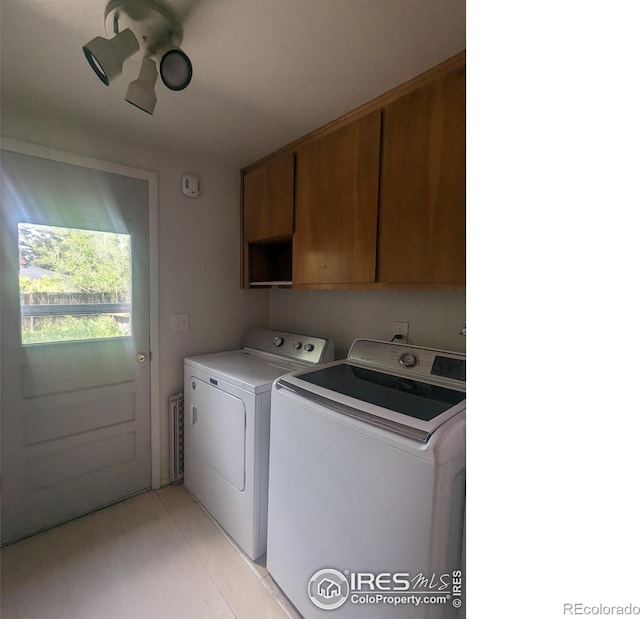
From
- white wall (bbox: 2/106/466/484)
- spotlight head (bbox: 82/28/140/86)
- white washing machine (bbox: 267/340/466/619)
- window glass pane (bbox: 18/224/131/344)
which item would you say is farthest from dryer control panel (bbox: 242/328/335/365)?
spotlight head (bbox: 82/28/140/86)

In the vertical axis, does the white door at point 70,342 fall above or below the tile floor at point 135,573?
above

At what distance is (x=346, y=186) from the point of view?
1.60m

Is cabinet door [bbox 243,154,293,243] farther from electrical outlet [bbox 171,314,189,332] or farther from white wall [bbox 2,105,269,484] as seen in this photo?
electrical outlet [bbox 171,314,189,332]

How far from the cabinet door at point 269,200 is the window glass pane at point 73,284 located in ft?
2.73

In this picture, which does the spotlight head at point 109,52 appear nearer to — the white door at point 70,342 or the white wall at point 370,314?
the white door at point 70,342

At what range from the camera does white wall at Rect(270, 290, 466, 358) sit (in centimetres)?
160

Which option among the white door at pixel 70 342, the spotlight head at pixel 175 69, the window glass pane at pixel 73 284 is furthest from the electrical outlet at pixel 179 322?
the spotlight head at pixel 175 69

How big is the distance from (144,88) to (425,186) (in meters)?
1.17

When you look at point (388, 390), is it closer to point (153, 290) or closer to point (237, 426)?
point (237, 426)

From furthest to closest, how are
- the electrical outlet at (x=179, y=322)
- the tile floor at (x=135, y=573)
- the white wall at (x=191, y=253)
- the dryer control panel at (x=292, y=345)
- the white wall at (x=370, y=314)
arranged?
the electrical outlet at (x=179, y=322) → the white wall at (x=191, y=253) → the dryer control panel at (x=292, y=345) → the white wall at (x=370, y=314) → the tile floor at (x=135, y=573)

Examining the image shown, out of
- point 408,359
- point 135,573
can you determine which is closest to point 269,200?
point 408,359

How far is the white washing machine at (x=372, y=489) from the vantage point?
908 millimetres

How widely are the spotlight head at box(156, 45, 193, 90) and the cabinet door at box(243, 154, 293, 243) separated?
0.86m

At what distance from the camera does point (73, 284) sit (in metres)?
1.75
